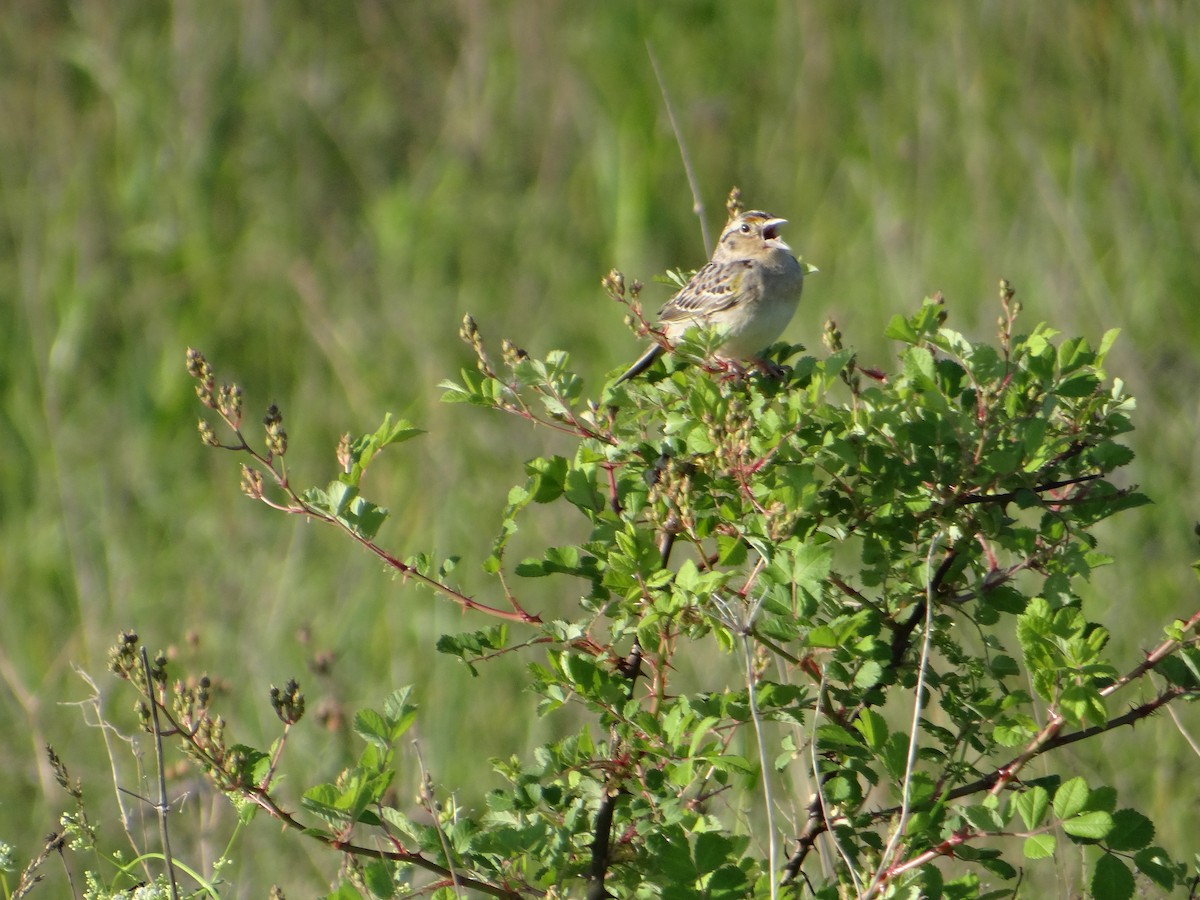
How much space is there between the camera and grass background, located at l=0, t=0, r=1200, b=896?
17.6ft

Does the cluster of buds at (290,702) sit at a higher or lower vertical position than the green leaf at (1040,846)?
higher

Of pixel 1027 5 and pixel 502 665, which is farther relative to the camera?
pixel 1027 5

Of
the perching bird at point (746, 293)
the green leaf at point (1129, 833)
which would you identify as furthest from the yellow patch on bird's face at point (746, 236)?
the green leaf at point (1129, 833)

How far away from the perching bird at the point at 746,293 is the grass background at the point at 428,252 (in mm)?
1161

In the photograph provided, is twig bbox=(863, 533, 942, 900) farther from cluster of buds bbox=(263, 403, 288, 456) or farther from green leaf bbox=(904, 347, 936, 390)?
cluster of buds bbox=(263, 403, 288, 456)

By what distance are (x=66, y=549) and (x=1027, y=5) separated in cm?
503

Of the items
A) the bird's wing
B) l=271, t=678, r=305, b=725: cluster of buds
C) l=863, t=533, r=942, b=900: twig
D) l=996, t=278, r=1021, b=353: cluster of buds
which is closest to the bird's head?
the bird's wing

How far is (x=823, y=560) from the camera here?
2.30m

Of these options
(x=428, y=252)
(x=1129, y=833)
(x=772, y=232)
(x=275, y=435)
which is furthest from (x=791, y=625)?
(x=428, y=252)

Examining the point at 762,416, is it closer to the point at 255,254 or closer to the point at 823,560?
the point at 823,560

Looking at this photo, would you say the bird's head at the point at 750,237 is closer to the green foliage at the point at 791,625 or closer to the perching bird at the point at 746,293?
the perching bird at the point at 746,293

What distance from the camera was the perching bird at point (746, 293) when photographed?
4453 millimetres

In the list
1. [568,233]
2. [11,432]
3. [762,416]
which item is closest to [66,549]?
[11,432]

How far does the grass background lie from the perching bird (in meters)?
1.16
